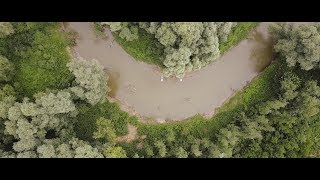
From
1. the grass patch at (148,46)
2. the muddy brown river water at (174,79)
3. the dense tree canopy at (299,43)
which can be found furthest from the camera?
the muddy brown river water at (174,79)

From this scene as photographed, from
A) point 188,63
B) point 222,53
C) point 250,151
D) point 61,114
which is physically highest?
point 222,53

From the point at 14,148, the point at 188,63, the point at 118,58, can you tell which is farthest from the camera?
the point at 118,58

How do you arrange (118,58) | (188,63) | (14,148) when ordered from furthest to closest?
1. (118,58)
2. (188,63)
3. (14,148)

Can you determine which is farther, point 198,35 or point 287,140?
point 287,140

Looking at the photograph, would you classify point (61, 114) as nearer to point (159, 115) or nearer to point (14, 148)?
point (14, 148)

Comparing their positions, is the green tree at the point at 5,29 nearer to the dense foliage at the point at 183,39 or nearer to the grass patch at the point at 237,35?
the dense foliage at the point at 183,39

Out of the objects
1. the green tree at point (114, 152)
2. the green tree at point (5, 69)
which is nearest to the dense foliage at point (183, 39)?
the green tree at point (114, 152)

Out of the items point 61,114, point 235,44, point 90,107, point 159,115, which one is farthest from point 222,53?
point 61,114

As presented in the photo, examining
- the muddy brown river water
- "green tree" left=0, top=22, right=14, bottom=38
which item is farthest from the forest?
the muddy brown river water

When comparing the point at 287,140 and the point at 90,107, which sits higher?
the point at 90,107
